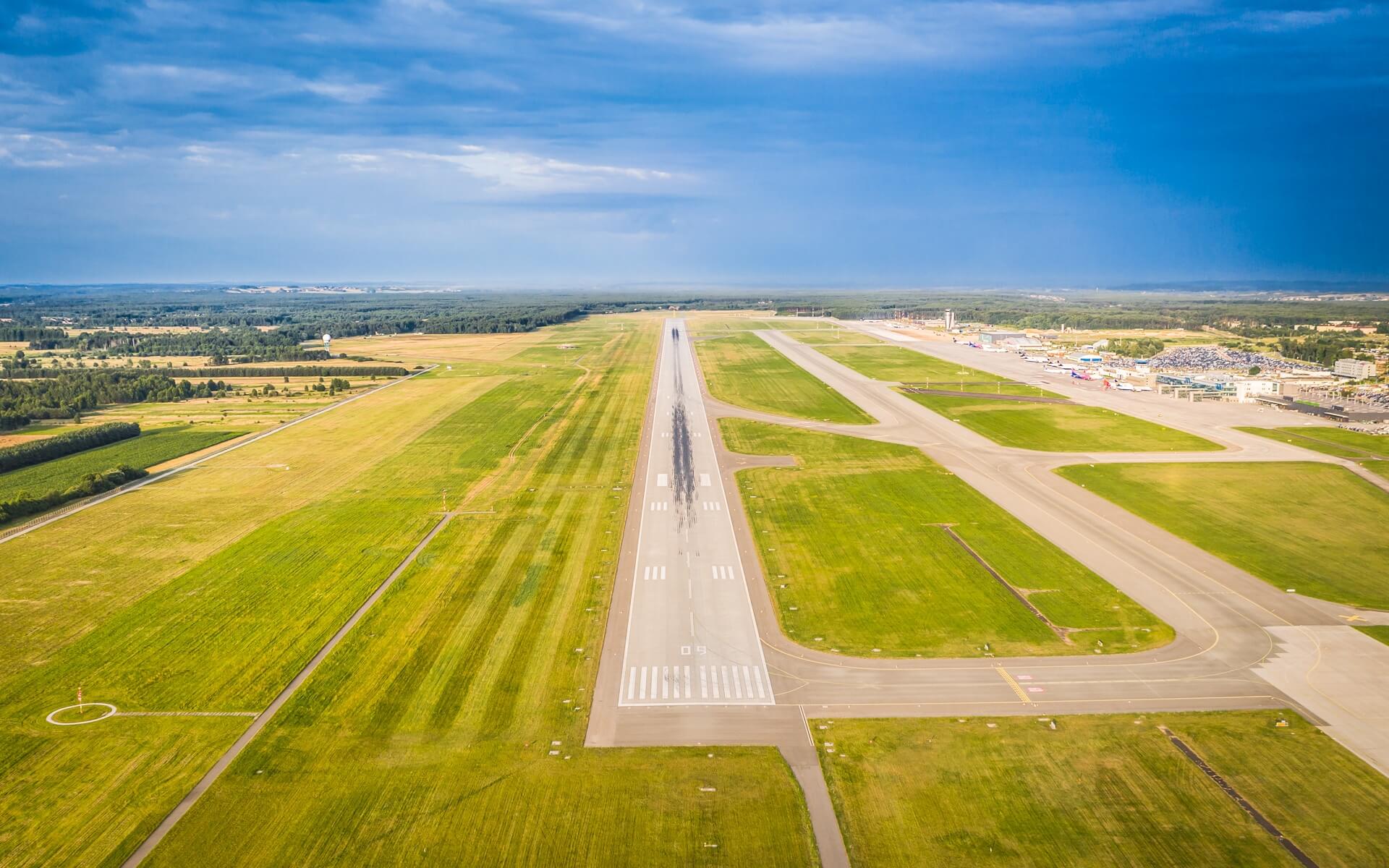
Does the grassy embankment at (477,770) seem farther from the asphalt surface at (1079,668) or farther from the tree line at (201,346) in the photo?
the tree line at (201,346)

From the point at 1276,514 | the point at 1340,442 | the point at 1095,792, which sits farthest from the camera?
the point at 1340,442

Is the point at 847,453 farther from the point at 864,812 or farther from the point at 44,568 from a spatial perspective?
the point at 44,568

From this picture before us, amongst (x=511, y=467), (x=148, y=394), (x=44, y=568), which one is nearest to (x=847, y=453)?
(x=511, y=467)

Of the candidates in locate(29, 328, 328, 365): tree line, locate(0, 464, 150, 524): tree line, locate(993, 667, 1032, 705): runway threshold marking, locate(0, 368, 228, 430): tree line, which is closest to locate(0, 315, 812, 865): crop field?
locate(0, 464, 150, 524): tree line

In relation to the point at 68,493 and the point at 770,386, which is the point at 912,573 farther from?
the point at 770,386

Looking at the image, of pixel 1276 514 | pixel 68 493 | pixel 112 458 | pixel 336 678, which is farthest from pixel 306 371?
pixel 1276 514

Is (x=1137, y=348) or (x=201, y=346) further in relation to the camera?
(x=201, y=346)

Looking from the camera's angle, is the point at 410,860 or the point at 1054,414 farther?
the point at 1054,414
